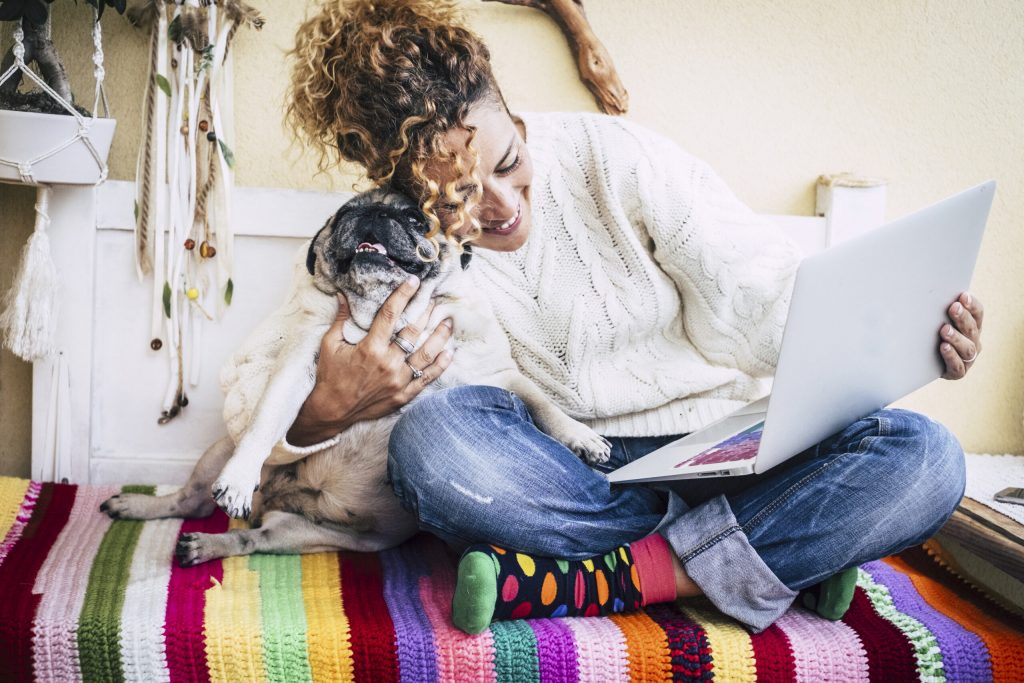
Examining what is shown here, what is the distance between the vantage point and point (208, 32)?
5.15 feet

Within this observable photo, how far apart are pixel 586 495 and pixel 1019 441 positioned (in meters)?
1.34

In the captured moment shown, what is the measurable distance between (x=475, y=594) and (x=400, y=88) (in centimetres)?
70

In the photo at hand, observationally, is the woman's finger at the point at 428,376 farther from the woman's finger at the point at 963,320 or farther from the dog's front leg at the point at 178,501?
the woman's finger at the point at 963,320

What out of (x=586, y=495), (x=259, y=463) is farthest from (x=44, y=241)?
(x=586, y=495)

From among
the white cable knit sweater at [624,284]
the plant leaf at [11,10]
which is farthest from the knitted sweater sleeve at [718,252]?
the plant leaf at [11,10]

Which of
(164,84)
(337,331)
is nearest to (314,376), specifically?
(337,331)

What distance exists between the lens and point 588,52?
1.69 meters

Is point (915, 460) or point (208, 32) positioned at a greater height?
point (208, 32)

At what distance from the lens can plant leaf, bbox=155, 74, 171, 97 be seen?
1573 mm

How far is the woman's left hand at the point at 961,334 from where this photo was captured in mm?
1072

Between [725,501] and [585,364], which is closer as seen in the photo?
[725,501]

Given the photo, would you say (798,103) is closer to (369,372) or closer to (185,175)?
(369,372)

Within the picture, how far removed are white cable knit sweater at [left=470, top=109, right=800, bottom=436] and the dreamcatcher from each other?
0.65 m

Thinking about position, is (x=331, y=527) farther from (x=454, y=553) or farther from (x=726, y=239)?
(x=726, y=239)
